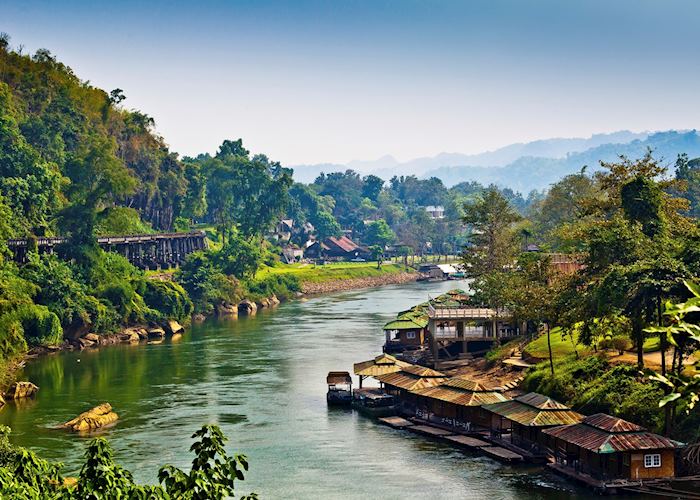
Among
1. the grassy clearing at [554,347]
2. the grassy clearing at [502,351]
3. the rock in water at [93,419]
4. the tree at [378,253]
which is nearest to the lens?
the rock in water at [93,419]

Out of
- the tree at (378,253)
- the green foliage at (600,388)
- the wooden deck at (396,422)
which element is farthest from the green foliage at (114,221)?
the tree at (378,253)

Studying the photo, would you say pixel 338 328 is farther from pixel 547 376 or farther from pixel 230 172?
pixel 230 172

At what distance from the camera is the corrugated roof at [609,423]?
45.1 m

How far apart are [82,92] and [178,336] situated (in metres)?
70.6

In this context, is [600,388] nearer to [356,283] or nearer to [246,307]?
[246,307]

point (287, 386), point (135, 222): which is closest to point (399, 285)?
point (135, 222)

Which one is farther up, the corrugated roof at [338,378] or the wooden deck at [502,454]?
the corrugated roof at [338,378]

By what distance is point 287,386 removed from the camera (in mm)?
71625

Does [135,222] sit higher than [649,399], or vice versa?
[135,222]

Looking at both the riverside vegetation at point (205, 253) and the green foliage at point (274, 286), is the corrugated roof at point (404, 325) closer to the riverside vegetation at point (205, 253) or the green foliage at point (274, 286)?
the riverside vegetation at point (205, 253)

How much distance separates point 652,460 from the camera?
4400 centimetres

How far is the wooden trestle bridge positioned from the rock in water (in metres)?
45.2

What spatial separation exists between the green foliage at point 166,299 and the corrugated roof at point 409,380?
50.2 metres

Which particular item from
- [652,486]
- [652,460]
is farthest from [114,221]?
[652,486]
